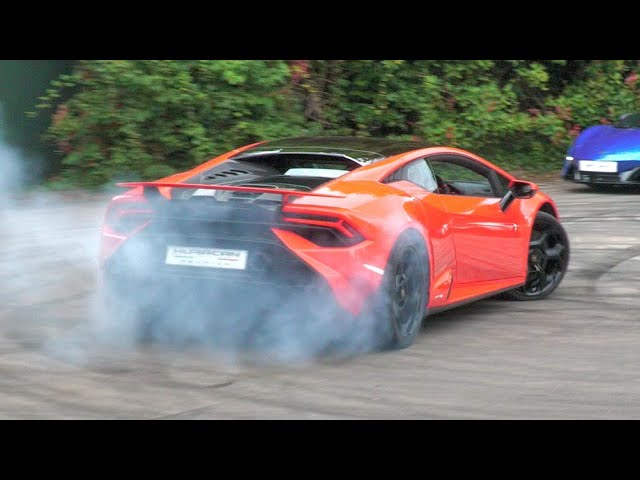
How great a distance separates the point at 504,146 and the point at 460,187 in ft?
38.1

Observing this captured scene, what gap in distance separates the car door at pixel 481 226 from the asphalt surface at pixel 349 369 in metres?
0.35

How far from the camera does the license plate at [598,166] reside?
1498 centimetres

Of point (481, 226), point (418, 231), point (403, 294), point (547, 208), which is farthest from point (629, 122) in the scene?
point (403, 294)

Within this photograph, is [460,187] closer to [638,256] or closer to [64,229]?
[638,256]

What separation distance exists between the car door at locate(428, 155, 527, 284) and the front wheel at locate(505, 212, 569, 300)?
356mm

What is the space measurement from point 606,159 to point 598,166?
0.49 feet

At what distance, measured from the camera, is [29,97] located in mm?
13992

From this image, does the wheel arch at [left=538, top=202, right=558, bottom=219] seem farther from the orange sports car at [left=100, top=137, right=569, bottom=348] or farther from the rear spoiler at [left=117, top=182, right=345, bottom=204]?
the rear spoiler at [left=117, top=182, right=345, bottom=204]

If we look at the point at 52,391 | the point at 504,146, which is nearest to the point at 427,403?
the point at 52,391

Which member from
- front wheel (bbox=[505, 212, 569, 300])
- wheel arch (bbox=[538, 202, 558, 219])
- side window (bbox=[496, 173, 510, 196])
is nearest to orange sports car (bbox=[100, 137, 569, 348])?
side window (bbox=[496, 173, 510, 196])

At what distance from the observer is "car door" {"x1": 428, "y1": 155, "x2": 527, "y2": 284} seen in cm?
698

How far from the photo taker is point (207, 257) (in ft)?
19.5

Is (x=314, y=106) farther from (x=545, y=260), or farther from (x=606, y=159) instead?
(x=545, y=260)

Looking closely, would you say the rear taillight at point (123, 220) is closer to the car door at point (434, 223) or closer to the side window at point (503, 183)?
the car door at point (434, 223)
